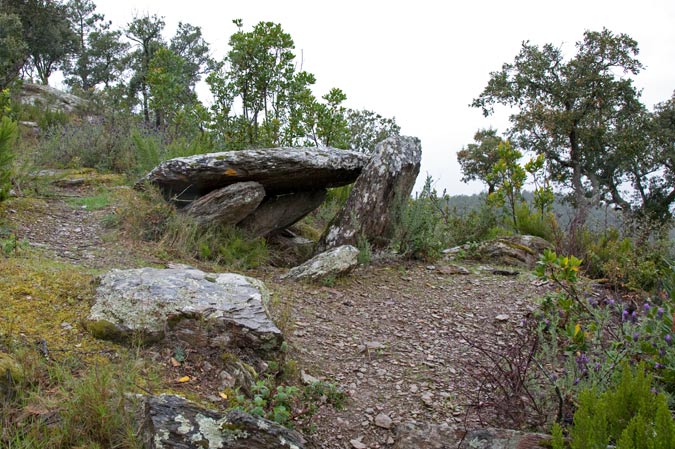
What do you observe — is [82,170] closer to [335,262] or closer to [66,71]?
[335,262]

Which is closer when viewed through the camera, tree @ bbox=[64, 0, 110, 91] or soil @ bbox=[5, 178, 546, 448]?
soil @ bbox=[5, 178, 546, 448]

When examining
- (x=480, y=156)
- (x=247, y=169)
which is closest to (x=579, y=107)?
(x=480, y=156)

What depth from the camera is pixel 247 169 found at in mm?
6039

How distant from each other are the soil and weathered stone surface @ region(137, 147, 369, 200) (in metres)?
0.96

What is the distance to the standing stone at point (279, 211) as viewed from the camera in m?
6.46

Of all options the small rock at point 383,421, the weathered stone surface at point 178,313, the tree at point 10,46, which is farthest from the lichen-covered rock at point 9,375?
the tree at point 10,46

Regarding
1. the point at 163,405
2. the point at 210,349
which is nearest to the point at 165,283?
the point at 210,349

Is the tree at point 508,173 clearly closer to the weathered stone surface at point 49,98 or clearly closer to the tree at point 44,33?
the weathered stone surface at point 49,98

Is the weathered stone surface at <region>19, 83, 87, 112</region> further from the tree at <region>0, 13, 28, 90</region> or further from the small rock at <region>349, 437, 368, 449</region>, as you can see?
the small rock at <region>349, 437, 368, 449</region>

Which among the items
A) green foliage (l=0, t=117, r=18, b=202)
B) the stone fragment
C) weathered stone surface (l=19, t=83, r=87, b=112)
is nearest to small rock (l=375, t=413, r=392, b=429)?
the stone fragment

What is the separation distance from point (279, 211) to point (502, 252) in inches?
116

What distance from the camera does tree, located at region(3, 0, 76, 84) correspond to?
19.1 meters

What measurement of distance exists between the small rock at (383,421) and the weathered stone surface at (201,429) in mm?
748

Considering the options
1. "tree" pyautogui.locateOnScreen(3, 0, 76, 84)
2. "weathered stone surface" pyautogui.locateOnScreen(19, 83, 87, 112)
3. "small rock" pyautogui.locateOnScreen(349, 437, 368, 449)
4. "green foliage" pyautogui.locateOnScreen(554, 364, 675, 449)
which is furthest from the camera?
"tree" pyautogui.locateOnScreen(3, 0, 76, 84)
